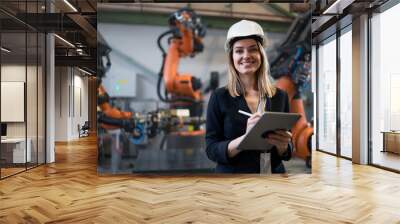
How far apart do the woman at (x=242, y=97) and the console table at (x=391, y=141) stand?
496 cm

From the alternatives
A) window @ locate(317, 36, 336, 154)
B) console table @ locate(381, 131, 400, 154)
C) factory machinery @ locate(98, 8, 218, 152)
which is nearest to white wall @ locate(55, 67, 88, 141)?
factory machinery @ locate(98, 8, 218, 152)

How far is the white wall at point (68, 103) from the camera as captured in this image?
11617 millimetres

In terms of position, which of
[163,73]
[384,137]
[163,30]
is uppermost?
[163,30]

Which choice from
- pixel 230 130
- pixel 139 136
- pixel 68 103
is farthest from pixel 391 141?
pixel 68 103

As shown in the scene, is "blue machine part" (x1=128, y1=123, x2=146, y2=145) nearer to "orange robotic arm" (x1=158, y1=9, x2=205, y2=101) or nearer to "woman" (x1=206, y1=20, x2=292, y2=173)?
"orange robotic arm" (x1=158, y1=9, x2=205, y2=101)

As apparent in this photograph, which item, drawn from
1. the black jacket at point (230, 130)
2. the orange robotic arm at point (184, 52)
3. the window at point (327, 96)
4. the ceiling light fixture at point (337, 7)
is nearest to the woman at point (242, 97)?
the black jacket at point (230, 130)

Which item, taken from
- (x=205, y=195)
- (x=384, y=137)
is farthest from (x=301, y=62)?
(x=384, y=137)

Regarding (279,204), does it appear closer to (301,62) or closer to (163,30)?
(301,62)

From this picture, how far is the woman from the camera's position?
70.5 inches

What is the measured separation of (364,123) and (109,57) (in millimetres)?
4826

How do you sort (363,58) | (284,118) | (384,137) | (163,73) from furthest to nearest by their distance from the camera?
1. (363,58)
2. (384,137)
3. (163,73)
4. (284,118)

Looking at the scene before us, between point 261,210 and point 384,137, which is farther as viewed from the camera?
point 384,137

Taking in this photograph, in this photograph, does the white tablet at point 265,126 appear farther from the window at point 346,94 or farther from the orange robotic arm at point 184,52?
the window at point 346,94

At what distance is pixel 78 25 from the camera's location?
733 centimetres
